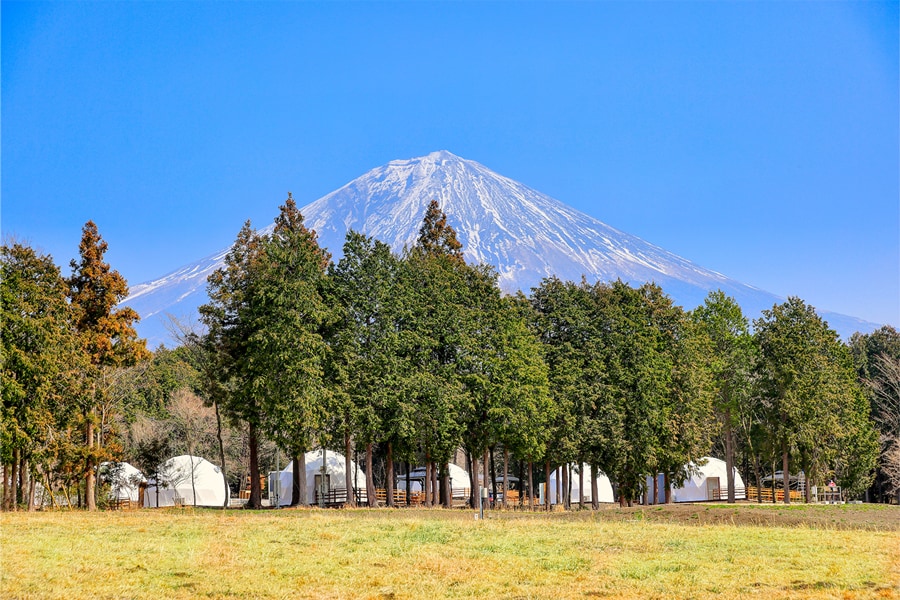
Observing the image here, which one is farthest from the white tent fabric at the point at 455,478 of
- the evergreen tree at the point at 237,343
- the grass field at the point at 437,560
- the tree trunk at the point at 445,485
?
the grass field at the point at 437,560

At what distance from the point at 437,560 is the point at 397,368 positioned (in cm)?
2759

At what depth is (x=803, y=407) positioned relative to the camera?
6044cm

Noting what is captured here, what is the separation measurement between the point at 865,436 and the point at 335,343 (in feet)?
131

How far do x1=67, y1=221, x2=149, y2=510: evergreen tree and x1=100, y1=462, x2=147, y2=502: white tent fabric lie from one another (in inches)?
337

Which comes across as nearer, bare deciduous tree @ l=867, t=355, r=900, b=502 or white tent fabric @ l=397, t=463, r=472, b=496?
bare deciduous tree @ l=867, t=355, r=900, b=502

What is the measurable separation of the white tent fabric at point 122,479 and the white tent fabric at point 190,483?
1.44m

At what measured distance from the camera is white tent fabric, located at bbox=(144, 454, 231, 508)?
2751 inches

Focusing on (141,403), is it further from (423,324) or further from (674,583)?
(674,583)

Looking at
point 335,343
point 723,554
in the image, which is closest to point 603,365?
point 335,343

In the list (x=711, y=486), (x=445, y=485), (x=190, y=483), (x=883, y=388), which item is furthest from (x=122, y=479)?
(x=883, y=388)

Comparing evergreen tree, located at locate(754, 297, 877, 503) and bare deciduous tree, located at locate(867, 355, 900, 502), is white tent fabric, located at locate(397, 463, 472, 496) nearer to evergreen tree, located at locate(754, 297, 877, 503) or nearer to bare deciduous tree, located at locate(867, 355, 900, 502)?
evergreen tree, located at locate(754, 297, 877, 503)

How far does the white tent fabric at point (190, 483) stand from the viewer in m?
69.9

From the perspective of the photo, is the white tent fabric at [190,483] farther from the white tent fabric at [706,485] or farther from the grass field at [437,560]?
the grass field at [437,560]

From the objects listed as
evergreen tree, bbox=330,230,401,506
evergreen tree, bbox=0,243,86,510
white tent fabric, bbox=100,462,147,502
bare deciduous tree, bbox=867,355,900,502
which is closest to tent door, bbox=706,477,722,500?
bare deciduous tree, bbox=867,355,900,502
